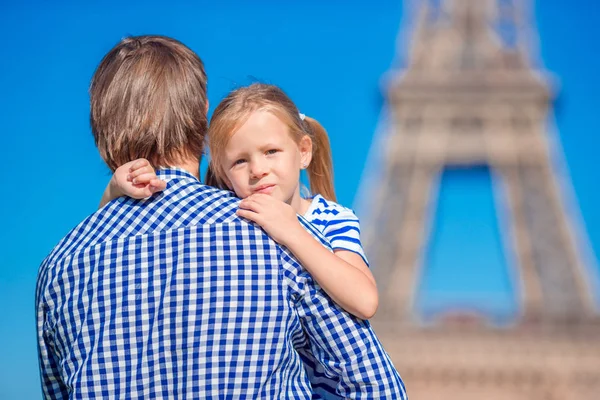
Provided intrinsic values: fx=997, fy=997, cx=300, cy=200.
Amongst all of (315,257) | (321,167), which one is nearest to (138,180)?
(315,257)

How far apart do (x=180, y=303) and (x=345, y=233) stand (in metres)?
0.48

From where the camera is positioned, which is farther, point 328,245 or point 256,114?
point 256,114

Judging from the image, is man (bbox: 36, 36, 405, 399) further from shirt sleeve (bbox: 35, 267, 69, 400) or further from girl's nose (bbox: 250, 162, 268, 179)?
girl's nose (bbox: 250, 162, 268, 179)

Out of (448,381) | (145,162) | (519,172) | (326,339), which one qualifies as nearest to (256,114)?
(145,162)

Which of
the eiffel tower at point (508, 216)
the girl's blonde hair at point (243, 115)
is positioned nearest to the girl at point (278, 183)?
the girl's blonde hair at point (243, 115)

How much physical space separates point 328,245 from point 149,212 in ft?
1.22

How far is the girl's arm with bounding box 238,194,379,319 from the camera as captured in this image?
191 centimetres

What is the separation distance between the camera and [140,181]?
2.00 metres

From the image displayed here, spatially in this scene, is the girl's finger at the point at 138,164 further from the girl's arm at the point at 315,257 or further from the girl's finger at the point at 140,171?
the girl's arm at the point at 315,257

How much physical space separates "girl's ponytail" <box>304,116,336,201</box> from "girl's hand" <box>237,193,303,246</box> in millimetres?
565

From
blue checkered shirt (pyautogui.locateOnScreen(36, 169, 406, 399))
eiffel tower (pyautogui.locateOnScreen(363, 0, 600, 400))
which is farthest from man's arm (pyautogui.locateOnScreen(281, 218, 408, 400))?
eiffel tower (pyautogui.locateOnScreen(363, 0, 600, 400))

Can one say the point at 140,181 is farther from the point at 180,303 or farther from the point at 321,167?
the point at 321,167

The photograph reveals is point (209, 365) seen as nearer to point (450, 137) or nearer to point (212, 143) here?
point (212, 143)

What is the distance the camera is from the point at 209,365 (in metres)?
1.85
